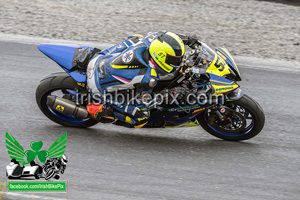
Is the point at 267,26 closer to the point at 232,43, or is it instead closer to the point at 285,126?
the point at 232,43

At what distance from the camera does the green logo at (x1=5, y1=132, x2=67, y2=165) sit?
219 inches

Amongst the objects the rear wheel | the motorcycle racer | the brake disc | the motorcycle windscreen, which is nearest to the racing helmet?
the motorcycle racer

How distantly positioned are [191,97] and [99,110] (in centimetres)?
120

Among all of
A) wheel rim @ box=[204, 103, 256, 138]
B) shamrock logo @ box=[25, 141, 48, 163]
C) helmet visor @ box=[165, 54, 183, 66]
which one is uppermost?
helmet visor @ box=[165, 54, 183, 66]

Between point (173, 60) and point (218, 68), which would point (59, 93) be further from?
point (218, 68)

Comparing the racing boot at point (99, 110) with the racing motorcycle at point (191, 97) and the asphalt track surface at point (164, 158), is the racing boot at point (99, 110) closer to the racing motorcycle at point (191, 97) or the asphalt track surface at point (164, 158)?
the racing motorcycle at point (191, 97)

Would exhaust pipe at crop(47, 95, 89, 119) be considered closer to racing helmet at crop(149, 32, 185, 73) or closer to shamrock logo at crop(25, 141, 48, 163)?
shamrock logo at crop(25, 141, 48, 163)

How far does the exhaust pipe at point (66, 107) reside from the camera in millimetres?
6176

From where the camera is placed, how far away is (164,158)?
6.05 m

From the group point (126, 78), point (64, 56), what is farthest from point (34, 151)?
point (126, 78)

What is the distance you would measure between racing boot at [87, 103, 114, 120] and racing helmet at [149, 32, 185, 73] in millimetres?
1003

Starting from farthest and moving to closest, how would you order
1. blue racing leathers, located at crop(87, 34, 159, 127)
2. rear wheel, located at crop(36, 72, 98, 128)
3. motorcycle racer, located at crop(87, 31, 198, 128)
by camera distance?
rear wheel, located at crop(36, 72, 98, 128) → blue racing leathers, located at crop(87, 34, 159, 127) → motorcycle racer, located at crop(87, 31, 198, 128)

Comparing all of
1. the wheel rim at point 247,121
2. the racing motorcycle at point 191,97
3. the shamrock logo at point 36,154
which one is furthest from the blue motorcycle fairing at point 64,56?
the wheel rim at point 247,121

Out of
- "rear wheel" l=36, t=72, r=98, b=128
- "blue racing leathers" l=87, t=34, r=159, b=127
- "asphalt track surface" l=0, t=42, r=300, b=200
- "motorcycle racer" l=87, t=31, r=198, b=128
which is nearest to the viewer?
"asphalt track surface" l=0, t=42, r=300, b=200
